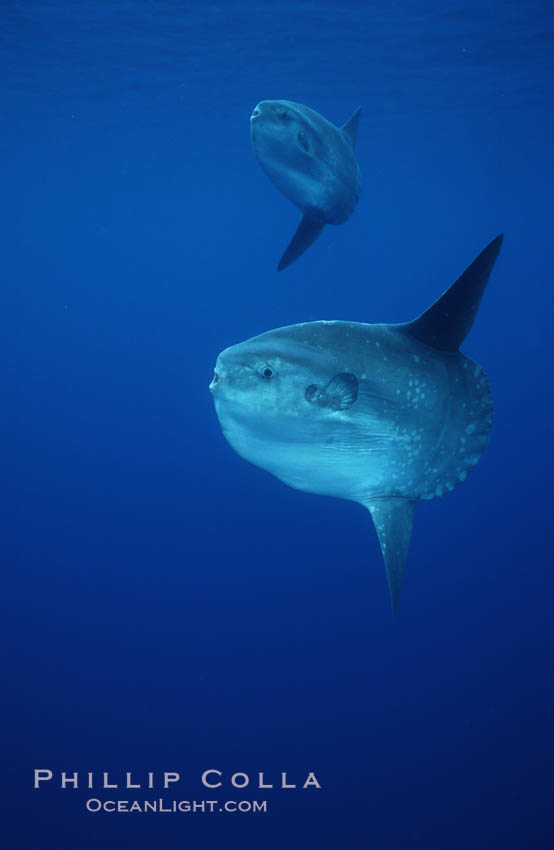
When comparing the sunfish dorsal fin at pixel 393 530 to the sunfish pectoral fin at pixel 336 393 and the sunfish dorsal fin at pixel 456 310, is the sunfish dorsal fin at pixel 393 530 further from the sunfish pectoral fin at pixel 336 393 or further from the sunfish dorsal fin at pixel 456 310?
the sunfish dorsal fin at pixel 456 310

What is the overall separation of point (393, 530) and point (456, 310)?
41.4 inches

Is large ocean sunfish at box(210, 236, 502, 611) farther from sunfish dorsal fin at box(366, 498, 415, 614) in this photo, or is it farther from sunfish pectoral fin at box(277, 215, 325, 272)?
sunfish pectoral fin at box(277, 215, 325, 272)

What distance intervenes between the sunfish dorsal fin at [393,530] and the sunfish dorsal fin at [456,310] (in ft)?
2.60

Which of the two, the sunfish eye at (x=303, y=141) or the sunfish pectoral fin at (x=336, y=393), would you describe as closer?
the sunfish pectoral fin at (x=336, y=393)

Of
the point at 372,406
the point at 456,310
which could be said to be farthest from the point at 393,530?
the point at 456,310

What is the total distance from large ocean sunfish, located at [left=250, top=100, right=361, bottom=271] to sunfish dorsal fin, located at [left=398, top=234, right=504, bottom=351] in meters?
2.21

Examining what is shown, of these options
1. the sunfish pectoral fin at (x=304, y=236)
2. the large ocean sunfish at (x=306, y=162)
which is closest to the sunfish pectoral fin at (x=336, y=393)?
the large ocean sunfish at (x=306, y=162)

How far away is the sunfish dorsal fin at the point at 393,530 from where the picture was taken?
8.46ft

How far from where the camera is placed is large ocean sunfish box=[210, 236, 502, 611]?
2248 mm

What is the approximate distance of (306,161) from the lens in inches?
171

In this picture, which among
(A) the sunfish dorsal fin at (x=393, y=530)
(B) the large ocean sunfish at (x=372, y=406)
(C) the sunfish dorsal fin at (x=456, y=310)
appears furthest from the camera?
(A) the sunfish dorsal fin at (x=393, y=530)

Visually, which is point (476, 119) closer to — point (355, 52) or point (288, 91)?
point (288, 91)

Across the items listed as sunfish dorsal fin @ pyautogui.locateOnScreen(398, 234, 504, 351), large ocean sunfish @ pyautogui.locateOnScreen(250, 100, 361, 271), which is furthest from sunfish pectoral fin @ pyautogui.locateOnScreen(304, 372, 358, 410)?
large ocean sunfish @ pyautogui.locateOnScreen(250, 100, 361, 271)

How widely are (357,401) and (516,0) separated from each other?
12.0m
